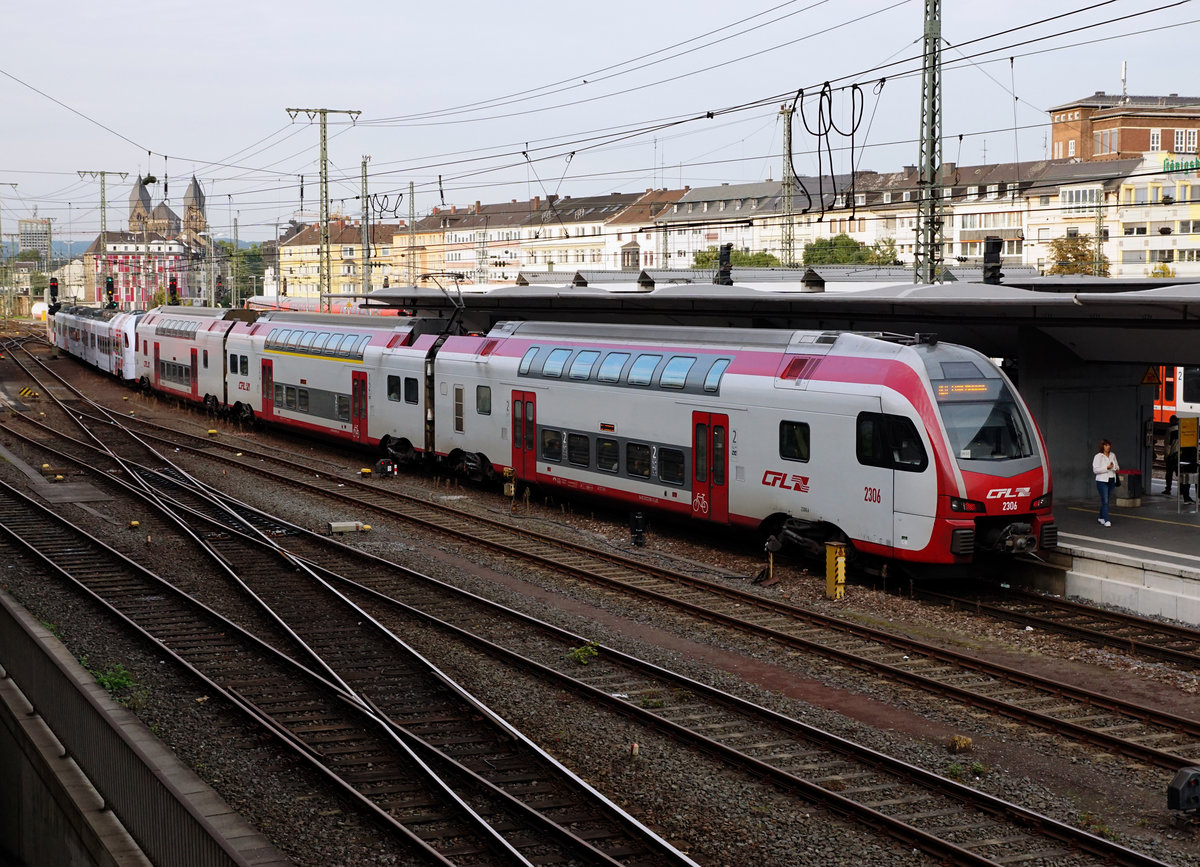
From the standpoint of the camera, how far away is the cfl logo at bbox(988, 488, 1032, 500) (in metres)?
16.6

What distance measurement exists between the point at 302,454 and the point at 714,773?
84.4 ft

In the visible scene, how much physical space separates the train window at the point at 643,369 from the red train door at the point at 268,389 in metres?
18.2

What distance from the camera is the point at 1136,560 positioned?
16844 millimetres

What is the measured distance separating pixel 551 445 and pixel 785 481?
681 centimetres

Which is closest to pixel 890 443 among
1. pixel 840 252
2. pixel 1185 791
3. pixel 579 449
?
pixel 1185 791

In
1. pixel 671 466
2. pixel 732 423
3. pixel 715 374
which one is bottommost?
pixel 671 466

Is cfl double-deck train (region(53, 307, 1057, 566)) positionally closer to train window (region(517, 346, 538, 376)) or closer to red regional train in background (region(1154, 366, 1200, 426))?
train window (region(517, 346, 538, 376))

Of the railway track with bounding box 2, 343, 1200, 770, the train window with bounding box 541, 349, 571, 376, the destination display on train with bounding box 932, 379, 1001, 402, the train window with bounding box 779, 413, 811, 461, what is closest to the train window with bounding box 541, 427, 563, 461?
the train window with bounding box 541, 349, 571, 376

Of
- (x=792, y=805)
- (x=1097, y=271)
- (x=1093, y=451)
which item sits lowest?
(x=792, y=805)

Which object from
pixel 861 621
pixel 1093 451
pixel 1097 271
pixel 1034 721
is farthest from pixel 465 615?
pixel 1097 271

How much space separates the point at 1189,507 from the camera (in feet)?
70.8

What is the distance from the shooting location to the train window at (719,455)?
19.9 m

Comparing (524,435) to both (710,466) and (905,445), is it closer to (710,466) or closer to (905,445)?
(710,466)

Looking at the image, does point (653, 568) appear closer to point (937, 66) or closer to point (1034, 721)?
point (1034, 721)
